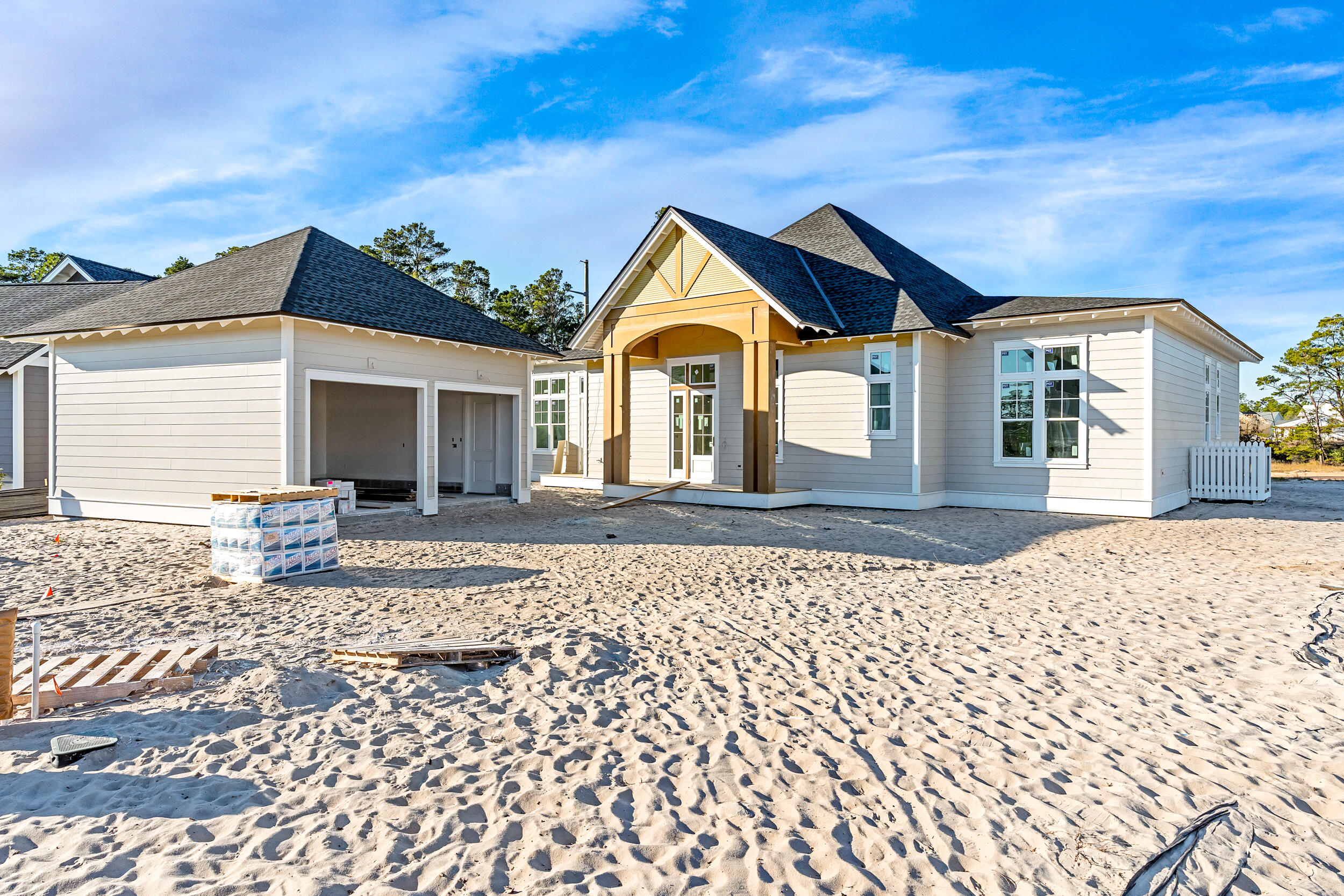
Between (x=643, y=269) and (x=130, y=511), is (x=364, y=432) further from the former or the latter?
(x=643, y=269)

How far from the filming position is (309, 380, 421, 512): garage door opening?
16.4 meters

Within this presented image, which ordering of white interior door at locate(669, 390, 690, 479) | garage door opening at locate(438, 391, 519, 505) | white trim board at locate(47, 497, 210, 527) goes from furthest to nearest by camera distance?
white interior door at locate(669, 390, 690, 479), garage door opening at locate(438, 391, 519, 505), white trim board at locate(47, 497, 210, 527)

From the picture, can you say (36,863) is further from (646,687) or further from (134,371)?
(134,371)

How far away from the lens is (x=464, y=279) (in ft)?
125

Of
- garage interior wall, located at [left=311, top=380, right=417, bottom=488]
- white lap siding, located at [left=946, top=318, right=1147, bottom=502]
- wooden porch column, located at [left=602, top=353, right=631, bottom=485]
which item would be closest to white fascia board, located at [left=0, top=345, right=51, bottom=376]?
garage interior wall, located at [left=311, top=380, right=417, bottom=488]

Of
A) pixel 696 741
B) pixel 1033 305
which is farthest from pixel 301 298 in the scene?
pixel 1033 305

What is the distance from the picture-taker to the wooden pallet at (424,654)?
16.4ft

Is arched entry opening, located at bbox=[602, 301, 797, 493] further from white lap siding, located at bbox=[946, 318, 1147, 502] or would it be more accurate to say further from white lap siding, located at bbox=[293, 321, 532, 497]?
white lap siding, located at bbox=[946, 318, 1147, 502]

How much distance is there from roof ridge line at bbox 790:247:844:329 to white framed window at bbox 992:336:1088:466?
318cm

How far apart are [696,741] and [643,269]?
1397cm

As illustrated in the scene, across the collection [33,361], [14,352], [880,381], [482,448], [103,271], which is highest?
[103,271]

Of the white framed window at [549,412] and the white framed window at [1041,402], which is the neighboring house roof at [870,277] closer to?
the white framed window at [1041,402]

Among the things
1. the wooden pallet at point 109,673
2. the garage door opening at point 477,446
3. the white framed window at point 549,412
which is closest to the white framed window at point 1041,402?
the garage door opening at point 477,446

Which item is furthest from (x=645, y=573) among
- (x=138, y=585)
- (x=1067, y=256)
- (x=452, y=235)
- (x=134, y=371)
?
(x=452, y=235)
